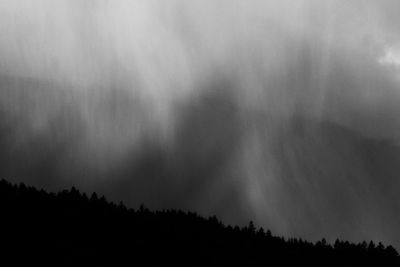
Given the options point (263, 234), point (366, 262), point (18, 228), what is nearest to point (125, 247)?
point (18, 228)

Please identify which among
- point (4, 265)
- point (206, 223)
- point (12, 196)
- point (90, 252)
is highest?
point (206, 223)

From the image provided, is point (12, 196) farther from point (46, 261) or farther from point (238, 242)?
point (238, 242)

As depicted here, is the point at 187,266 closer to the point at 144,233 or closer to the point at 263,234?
the point at 144,233

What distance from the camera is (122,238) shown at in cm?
15088

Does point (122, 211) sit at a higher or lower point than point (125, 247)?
higher

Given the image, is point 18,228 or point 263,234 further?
point 263,234

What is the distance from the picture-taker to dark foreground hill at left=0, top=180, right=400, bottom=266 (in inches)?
5157

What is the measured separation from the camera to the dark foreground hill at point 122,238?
430ft

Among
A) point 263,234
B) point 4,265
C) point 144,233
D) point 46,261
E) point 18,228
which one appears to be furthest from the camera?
point 263,234

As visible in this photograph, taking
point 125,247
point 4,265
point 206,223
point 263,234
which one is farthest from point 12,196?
point 263,234

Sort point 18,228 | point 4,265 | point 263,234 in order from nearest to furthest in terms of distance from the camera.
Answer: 1. point 4,265
2. point 18,228
3. point 263,234

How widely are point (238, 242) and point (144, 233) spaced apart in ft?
99.5

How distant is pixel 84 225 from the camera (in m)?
152

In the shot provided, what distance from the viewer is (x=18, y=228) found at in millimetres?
133000
